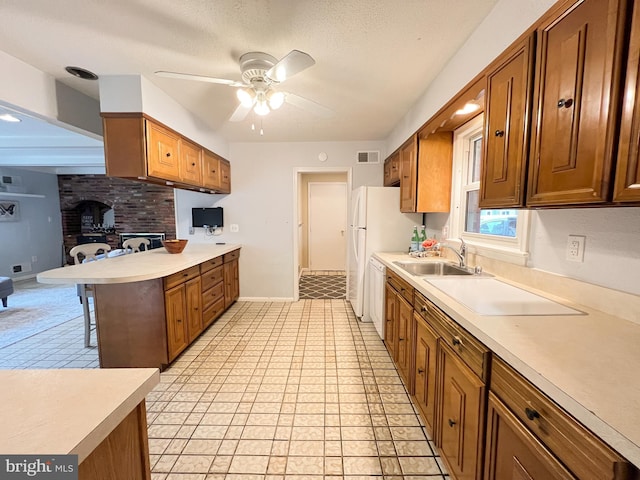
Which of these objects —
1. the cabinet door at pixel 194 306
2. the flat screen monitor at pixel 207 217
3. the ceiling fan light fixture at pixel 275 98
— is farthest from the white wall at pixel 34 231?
the ceiling fan light fixture at pixel 275 98

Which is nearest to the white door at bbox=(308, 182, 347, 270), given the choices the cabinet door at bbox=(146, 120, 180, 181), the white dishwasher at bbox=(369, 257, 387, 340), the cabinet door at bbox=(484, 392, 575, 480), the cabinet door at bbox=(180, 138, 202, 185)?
the white dishwasher at bbox=(369, 257, 387, 340)

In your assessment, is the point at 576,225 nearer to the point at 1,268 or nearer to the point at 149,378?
the point at 149,378

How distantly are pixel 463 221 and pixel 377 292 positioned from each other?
43.4 inches

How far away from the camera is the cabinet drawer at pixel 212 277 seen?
9.80 feet

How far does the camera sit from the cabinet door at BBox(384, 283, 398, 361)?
230 cm

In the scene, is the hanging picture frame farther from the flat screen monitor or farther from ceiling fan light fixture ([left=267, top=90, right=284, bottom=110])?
ceiling fan light fixture ([left=267, top=90, right=284, bottom=110])

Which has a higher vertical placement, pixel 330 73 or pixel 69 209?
pixel 330 73

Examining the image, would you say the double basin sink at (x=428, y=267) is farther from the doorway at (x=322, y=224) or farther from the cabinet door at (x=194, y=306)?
the doorway at (x=322, y=224)

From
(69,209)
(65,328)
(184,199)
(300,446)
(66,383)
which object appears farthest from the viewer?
(69,209)

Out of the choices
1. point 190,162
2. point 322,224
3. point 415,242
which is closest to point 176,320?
point 190,162

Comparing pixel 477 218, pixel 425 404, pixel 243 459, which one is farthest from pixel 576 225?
pixel 243 459

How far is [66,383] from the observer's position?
0.67 meters

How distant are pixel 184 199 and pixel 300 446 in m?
3.65

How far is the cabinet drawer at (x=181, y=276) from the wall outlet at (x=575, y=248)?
267 centimetres
